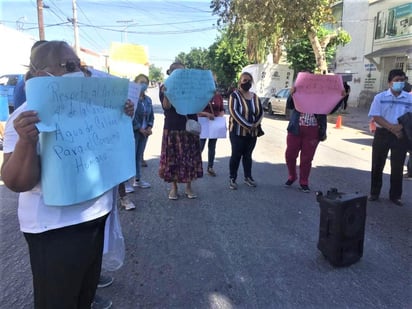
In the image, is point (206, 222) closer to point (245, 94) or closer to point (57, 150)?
point (245, 94)

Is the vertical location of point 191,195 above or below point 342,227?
below

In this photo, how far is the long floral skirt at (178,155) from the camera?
17.6 feet

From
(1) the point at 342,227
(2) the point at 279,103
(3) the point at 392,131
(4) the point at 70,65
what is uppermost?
(4) the point at 70,65

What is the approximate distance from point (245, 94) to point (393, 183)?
2.52m

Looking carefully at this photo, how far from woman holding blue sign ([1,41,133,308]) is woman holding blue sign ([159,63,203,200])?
337 cm

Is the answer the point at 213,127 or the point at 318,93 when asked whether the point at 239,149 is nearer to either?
the point at 213,127

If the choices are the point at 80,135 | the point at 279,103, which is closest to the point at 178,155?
the point at 80,135

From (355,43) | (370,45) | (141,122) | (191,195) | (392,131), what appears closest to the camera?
(392,131)

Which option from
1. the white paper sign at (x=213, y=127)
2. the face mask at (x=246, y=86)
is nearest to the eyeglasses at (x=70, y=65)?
the face mask at (x=246, y=86)

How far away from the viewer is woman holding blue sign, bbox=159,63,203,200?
5.32 m

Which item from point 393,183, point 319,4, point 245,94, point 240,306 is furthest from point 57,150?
A: point 319,4

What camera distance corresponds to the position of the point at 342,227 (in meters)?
3.52

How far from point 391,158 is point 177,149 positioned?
3036mm

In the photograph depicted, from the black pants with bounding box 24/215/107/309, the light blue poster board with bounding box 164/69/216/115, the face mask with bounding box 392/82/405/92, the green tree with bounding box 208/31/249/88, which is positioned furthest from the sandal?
the green tree with bounding box 208/31/249/88
